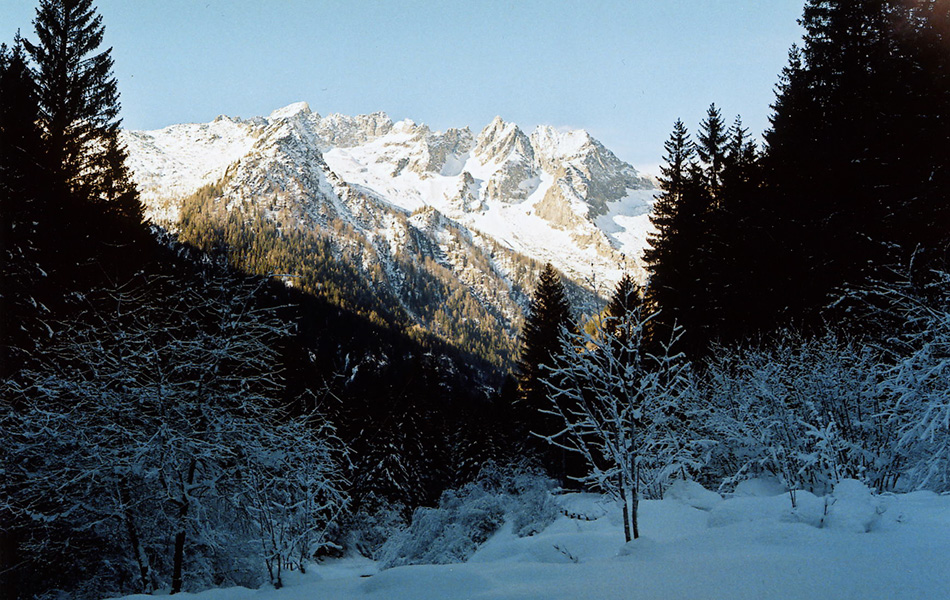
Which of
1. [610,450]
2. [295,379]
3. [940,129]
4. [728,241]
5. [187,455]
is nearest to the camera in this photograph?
[610,450]

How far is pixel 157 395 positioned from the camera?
5809mm

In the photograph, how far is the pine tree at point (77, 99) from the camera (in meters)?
14.2

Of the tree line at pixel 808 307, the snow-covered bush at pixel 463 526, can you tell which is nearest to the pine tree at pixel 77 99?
the snow-covered bush at pixel 463 526

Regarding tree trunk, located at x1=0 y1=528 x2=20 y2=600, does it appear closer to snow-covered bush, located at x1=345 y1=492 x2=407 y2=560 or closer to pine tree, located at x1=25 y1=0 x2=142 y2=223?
pine tree, located at x1=25 y1=0 x2=142 y2=223

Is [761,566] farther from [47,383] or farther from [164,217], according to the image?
[164,217]

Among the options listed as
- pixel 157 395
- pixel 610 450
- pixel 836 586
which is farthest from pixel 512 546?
pixel 157 395

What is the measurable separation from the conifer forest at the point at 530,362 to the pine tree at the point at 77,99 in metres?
0.07

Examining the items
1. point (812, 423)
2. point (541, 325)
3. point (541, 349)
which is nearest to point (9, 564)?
point (812, 423)

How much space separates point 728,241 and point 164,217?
7144 inches

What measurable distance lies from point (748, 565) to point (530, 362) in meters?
23.7

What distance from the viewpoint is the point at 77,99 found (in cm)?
1481

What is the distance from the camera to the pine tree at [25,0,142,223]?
1419 centimetres

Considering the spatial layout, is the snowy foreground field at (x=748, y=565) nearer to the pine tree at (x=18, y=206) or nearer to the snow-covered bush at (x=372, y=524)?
the pine tree at (x=18, y=206)

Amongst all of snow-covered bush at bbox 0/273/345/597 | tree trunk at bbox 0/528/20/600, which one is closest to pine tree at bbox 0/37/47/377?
tree trunk at bbox 0/528/20/600
